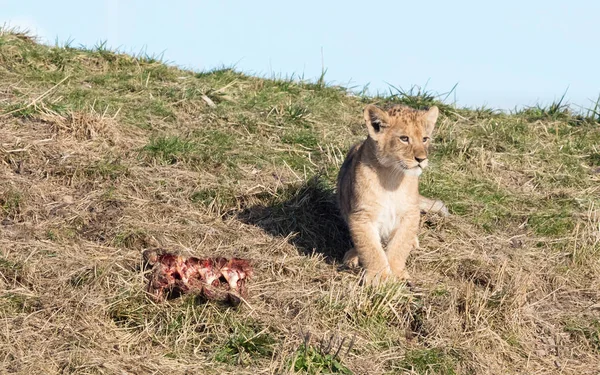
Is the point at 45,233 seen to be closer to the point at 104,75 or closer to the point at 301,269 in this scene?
the point at 301,269

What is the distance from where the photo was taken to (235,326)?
5.89 meters

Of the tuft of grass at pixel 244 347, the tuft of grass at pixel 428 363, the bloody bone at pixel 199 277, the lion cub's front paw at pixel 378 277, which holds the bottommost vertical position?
the tuft of grass at pixel 244 347

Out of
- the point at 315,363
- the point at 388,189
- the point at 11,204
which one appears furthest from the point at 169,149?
the point at 315,363

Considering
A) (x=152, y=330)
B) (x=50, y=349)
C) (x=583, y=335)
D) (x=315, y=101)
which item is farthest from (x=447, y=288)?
(x=315, y=101)

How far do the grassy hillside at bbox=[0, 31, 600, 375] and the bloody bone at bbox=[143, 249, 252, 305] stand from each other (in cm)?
10

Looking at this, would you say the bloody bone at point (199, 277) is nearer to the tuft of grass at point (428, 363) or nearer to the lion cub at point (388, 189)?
the lion cub at point (388, 189)

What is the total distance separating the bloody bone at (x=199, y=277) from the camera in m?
6.09

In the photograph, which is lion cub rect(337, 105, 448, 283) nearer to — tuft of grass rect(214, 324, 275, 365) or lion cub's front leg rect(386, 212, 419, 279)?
lion cub's front leg rect(386, 212, 419, 279)

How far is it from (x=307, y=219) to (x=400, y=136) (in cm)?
136

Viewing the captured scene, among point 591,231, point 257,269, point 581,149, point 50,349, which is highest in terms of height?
point 581,149

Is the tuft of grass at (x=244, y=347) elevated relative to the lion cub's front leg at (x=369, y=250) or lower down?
lower down

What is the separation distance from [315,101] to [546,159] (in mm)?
2717

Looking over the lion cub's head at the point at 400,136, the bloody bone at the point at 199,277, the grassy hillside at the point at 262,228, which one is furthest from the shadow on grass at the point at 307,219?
the bloody bone at the point at 199,277

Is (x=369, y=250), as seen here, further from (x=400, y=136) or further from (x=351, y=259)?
(x=400, y=136)
